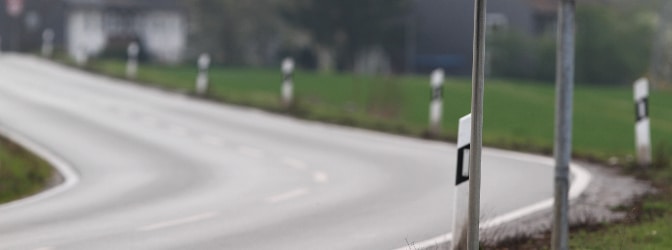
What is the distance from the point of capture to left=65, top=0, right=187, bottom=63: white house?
327 feet

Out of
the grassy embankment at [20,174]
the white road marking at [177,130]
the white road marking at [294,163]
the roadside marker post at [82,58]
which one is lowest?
the roadside marker post at [82,58]

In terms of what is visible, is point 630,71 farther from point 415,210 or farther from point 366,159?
point 415,210

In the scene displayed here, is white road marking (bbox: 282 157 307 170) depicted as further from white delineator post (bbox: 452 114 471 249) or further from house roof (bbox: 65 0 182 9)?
house roof (bbox: 65 0 182 9)

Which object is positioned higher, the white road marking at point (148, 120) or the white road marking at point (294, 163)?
the white road marking at point (294, 163)

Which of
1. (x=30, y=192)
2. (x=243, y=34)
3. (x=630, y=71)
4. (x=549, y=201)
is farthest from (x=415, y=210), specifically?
(x=243, y=34)

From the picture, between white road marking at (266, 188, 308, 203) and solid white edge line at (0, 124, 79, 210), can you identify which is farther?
solid white edge line at (0, 124, 79, 210)

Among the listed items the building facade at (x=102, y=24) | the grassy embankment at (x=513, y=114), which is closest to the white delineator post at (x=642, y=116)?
the grassy embankment at (x=513, y=114)

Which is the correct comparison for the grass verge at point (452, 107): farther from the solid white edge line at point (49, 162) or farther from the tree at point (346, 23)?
the tree at point (346, 23)

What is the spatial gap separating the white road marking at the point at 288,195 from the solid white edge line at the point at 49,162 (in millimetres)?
2587

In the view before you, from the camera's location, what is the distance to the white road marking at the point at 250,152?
21297 mm

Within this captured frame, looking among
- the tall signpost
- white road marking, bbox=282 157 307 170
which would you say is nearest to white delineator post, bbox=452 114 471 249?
white road marking, bbox=282 157 307 170

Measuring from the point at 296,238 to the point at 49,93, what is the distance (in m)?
25.6

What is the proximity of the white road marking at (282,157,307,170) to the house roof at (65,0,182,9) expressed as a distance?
81.2 m

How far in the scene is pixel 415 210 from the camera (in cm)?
1410
